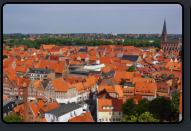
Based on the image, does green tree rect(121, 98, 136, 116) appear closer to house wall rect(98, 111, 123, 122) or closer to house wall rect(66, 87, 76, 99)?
house wall rect(98, 111, 123, 122)

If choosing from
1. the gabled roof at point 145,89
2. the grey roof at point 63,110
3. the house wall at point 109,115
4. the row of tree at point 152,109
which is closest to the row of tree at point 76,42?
the gabled roof at point 145,89

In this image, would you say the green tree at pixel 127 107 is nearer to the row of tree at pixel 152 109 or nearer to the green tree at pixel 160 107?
the row of tree at pixel 152 109

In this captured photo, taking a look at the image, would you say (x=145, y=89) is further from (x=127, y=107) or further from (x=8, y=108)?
(x=8, y=108)

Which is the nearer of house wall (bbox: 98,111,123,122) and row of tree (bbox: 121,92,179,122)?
row of tree (bbox: 121,92,179,122)

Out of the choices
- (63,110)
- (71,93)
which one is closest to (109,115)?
(63,110)

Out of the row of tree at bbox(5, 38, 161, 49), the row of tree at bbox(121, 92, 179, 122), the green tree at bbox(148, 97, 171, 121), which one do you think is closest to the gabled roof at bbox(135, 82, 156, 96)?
the row of tree at bbox(121, 92, 179, 122)

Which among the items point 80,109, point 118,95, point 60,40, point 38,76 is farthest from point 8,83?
point 60,40

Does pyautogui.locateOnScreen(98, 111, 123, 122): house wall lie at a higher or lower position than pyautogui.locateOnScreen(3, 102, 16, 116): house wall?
lower

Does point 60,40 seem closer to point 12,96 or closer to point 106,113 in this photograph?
point 12,96

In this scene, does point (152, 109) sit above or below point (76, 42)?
below
